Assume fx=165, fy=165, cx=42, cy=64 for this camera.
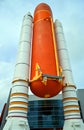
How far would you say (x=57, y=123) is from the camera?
34469 millimetres

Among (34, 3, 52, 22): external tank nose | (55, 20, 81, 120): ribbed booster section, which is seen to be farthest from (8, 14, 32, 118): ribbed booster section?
(55, 20, 81, 120): ribbed booster section

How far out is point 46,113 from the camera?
118 feet

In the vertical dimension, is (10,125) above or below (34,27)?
below

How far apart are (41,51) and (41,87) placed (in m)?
3.63

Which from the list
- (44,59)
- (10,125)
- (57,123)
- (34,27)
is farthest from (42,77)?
(57,123)

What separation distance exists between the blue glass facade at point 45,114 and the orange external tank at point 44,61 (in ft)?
74.0

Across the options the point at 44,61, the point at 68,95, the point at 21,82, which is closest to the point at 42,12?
the point at 44,61

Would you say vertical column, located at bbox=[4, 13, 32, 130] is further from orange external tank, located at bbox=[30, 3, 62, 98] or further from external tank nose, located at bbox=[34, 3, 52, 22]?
external tank nose, located at bbox=[34, 3, 52, 22]

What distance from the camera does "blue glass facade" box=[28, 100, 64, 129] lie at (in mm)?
34312

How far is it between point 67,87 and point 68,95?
Answer: 0.79 m

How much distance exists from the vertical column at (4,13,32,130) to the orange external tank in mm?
626

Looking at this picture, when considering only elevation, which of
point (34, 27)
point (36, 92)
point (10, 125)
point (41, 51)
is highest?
point (34, 27)

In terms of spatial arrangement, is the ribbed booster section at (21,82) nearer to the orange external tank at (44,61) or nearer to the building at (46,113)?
the orange external tank at (44,61)

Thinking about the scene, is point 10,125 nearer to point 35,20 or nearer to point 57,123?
point 35,20
